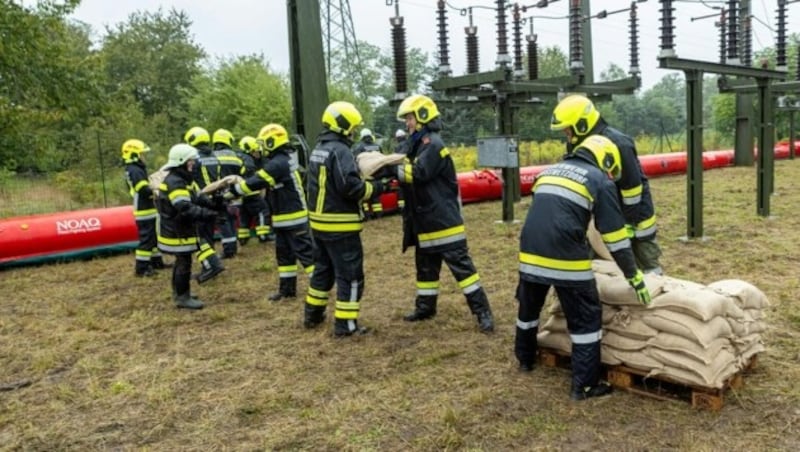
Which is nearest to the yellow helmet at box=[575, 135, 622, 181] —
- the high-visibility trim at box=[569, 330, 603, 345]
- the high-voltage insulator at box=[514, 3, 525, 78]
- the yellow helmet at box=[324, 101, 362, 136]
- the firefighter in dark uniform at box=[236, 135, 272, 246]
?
the high-visibility trim at box=[569, 330, 603, 345]

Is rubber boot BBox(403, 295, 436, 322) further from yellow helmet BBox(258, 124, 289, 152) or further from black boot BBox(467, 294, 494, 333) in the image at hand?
yellow helmet BBox(258, 124, 289, 152)

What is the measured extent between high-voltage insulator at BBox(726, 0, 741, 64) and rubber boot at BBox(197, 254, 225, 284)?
8071 millimetres

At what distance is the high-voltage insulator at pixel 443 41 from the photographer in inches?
400

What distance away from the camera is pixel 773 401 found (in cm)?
394

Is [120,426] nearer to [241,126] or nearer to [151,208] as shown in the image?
[151,208]

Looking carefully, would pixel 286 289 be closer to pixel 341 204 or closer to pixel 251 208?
pixel 341 204

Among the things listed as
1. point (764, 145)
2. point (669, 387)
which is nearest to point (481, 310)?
point (669, 387)

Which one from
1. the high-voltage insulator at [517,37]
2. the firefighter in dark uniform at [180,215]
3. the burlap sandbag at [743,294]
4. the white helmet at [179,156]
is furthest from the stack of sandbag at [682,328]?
the high-voltage insulator at [517,37]

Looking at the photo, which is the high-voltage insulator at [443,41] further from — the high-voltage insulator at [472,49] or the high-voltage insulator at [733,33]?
the high-voltage insulator at [733,33]

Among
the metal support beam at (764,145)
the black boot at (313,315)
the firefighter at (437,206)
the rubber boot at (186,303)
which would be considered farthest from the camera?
the metal support beam at (764,145)

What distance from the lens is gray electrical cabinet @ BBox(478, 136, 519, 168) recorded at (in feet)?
34.9

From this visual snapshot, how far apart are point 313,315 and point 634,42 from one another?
8.76m

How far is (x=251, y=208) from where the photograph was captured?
34.8 feet

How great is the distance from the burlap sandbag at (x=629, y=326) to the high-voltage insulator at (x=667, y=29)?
516 cm
